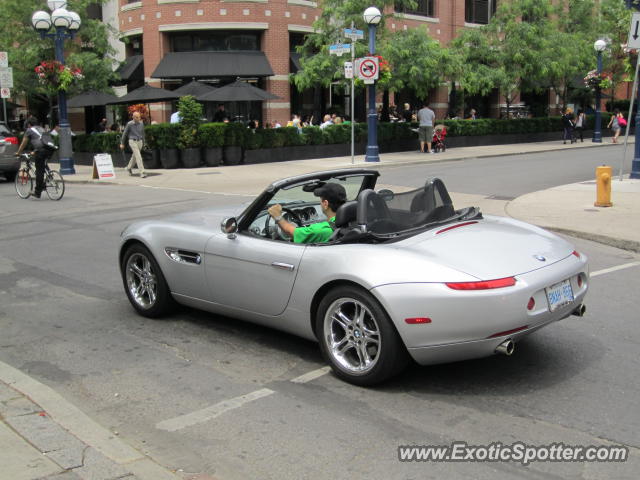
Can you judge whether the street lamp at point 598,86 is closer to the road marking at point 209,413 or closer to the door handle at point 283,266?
the door handle at point 283,266

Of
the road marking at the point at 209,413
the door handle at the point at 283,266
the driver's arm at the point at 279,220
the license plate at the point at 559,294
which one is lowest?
the road marking at the point at 209,413

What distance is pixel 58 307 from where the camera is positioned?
22.3 ft

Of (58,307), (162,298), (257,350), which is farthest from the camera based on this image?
(58,307)

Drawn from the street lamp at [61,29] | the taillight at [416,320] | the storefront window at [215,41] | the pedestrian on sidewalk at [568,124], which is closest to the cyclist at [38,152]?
the street lamp at [61,29]

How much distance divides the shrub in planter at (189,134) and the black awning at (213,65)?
810cm

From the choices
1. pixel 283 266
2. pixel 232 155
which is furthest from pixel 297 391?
pixel 232 155

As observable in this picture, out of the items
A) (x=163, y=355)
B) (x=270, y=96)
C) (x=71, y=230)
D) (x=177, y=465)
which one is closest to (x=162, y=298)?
(x=163, y=355)

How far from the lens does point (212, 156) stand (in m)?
22.9

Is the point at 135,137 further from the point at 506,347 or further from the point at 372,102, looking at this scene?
the point at 506,347

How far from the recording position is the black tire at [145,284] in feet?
20.0

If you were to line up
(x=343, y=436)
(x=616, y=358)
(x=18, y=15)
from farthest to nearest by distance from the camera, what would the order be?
(x=18, y=15), (x=616, y=358), (x=343, y=436)

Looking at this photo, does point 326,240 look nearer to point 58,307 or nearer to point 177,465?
point 177,465

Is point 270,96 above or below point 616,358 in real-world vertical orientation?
above

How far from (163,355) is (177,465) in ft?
5.96
